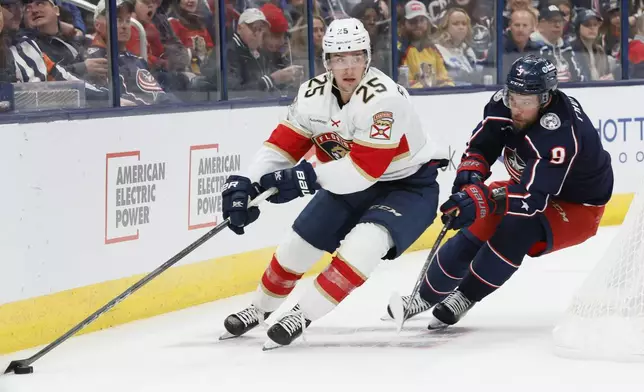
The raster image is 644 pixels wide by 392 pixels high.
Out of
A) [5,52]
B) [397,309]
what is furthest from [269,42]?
[397,309]

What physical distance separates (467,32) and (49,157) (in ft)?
11.6

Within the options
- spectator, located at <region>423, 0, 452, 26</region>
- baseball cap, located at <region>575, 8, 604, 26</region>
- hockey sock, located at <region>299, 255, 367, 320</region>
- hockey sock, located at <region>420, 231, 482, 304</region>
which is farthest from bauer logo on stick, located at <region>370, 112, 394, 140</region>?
baseball cap, located at <region>575, 8, 604, 26</region>

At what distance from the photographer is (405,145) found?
15.0 ft

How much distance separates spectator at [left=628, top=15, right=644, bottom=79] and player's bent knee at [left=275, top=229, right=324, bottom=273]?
425 centimetres

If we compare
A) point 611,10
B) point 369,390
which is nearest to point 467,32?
point 611,10

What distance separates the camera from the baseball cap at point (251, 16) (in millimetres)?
6258

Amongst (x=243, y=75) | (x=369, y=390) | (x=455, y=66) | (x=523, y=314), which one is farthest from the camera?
(x=455, y=66)

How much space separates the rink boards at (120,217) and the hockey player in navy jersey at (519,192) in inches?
17.7

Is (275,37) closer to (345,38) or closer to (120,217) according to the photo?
(120,217)

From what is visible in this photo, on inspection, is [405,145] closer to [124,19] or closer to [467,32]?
[124,19]

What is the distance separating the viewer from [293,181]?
Answer: 443 cm

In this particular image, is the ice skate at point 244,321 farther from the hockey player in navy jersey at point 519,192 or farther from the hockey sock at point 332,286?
the hockey player in navy jersey at point 519,192

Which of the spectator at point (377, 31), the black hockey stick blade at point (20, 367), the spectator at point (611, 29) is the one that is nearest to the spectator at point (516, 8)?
the spectator at point (611, 29)

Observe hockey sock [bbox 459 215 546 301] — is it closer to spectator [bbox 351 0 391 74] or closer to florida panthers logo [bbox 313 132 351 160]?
florida panthers logo [bbox 313 132 351 160]
